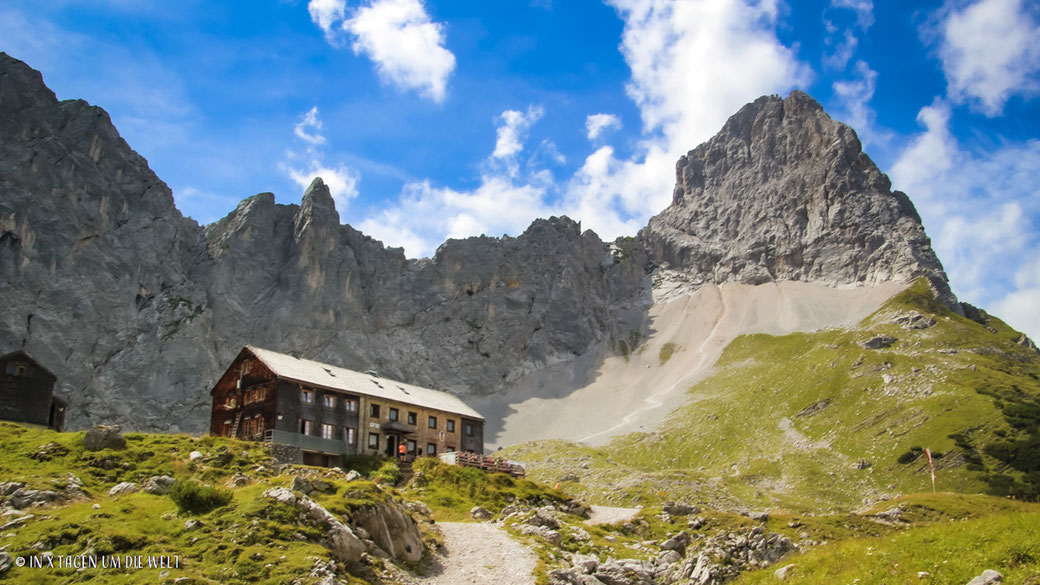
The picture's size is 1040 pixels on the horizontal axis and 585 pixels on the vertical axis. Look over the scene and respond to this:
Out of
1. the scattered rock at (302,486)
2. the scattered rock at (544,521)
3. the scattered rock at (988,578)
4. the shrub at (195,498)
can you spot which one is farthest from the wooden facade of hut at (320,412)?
the scattered rock at (988,578)

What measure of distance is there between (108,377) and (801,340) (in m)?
154

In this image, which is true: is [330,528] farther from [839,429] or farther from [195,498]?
[839,429]

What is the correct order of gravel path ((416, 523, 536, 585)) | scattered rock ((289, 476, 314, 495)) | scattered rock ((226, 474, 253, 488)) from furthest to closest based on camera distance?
scattered rock ((226, 474, 253, 488))
scattered rock ((289, 476, 314, 495))
gravel path ((416, 523, 536, 585))

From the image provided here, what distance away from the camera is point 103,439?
45.5 m

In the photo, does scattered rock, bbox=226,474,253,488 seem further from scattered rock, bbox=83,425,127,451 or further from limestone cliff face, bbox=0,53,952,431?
limestone cliff face, bbox=0,53,952,431

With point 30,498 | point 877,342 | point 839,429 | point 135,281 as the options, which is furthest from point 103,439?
point 877,342

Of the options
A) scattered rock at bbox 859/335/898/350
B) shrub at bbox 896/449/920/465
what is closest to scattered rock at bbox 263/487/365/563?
shrub at bbox 896/449/920/465

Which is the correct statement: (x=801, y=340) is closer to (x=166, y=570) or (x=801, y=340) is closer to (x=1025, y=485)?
(x=1025, y=485)

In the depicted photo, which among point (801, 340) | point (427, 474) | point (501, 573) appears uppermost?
point (801, 340)

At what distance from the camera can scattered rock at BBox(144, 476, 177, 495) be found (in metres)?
38.5

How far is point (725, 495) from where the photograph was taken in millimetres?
96500

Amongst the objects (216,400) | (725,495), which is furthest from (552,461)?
(216,400)

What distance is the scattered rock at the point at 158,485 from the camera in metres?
38.5

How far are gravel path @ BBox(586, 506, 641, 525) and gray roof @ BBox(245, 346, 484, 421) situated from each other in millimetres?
23907
